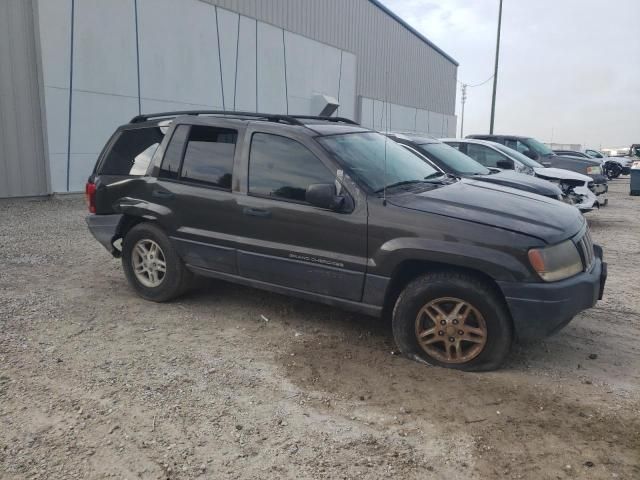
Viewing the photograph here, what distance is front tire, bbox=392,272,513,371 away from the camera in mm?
3592

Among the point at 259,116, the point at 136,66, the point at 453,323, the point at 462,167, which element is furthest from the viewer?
the point at 136,66

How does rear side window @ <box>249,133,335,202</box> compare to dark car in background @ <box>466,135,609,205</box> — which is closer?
rear side window @ <box>249,133,335,202</box>

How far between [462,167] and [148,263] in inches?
188

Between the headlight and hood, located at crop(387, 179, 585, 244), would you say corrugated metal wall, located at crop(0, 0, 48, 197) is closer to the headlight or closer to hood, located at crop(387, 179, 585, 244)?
hood, located at crop(387, 179, 585, 244)

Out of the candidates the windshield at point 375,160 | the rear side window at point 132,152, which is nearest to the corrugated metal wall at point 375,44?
the windshield at point 375,160

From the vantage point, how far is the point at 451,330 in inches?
146

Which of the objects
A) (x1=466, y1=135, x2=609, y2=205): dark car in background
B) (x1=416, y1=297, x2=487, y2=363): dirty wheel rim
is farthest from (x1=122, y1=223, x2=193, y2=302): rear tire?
(x1=466, y1=135, x2=609, y2=205): dark car in background

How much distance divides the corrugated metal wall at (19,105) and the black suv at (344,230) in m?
7.16

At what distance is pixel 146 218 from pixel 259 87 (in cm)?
1310

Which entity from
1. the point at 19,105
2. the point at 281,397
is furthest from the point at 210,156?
the point at 19,105

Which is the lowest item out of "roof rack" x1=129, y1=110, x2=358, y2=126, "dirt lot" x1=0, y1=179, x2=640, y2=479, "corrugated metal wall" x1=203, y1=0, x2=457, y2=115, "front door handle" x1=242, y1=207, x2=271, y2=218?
"dirt lot" x1=0, y1=179, x2=640, y2=479

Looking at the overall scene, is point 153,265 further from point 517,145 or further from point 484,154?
point 517,145

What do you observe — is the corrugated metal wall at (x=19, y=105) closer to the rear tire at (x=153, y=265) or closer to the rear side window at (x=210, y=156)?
the rear tire at (x=153, y=265)

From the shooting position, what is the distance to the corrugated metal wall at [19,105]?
10867mm
